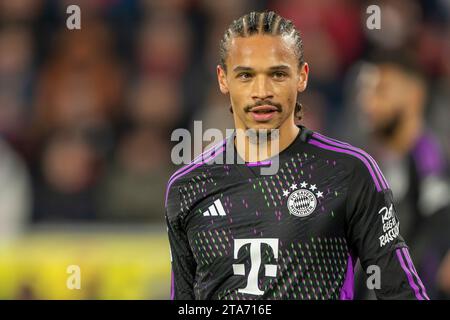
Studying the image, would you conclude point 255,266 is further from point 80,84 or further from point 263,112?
point 80,84

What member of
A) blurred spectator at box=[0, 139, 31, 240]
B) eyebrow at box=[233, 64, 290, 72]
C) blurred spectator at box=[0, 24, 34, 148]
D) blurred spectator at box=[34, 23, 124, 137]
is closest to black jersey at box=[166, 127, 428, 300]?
eyebrow at box=[233, 64, 290, 72]

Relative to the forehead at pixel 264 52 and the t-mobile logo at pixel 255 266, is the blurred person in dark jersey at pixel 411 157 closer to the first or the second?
the t-mobile logo at pixel 255 266

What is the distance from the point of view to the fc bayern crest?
3.25 metres

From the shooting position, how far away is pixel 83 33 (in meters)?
8.16

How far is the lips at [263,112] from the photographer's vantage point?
10.5 feet

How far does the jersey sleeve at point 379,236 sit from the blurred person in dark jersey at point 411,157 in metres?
2.09

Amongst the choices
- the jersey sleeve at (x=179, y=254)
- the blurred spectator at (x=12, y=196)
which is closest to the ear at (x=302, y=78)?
the jersey sleeve at (x=179, y=254)

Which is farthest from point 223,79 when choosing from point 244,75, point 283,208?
point 283,208

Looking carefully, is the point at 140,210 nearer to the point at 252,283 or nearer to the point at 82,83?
the point at 82,83

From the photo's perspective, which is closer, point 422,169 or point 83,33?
point 422,169

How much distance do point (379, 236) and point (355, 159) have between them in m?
0.29

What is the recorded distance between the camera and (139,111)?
7672mm

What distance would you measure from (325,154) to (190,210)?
1.76 ft
